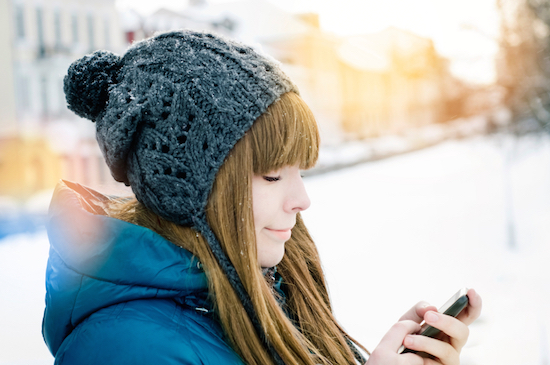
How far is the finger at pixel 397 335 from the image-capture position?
0.94 meters

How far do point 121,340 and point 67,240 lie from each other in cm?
26

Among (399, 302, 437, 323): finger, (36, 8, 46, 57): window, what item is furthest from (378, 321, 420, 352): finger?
(36, 8, 46, 57): window

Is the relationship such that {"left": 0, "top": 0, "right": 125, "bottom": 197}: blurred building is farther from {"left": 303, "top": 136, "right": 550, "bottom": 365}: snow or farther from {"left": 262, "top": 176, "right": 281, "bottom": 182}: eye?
{"left": 262, "top": 176, "right": 281, "bottom": 182}: eye

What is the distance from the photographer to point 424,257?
669 cm

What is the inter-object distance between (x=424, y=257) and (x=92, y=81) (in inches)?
256

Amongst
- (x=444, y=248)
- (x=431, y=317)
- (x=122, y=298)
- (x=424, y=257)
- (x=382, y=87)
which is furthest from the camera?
(x=382, y=87)

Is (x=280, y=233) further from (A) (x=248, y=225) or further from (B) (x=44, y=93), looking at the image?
(B) (x=44, y=93)

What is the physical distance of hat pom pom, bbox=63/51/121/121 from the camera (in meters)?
1.02

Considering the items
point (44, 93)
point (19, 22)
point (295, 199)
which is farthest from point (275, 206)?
point (19, 22)

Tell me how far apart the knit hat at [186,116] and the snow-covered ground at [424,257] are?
964mm

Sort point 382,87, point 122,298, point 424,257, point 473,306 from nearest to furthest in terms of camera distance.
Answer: point 122,298 → point 473,306 → point 424,257 → point 382,87

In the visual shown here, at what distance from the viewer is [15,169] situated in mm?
13453

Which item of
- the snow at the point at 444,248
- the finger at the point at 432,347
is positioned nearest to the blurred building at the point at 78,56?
the snow at the point at 444,248

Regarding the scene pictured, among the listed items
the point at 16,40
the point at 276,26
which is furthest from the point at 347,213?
the point at 276,26
